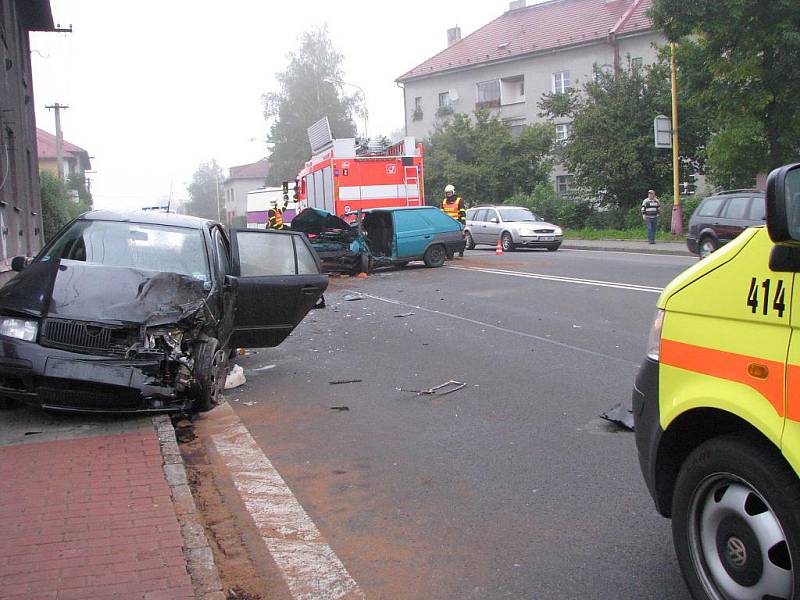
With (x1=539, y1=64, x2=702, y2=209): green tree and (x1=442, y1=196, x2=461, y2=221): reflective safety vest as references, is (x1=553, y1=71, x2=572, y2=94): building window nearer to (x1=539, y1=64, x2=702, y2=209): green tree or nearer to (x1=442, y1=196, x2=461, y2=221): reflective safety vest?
(x1=539, y1=64, x2=702, y2=209): green tree

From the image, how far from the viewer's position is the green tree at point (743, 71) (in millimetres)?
20297

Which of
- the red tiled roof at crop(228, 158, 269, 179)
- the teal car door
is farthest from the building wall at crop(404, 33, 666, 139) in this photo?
the red tiled roof at crop(228, 158, 269, 179)

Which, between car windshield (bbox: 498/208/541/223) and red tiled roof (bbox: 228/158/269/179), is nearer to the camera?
car windshield (bbox: 498/208/541/223)

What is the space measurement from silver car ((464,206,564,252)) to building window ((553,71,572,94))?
2311 cm

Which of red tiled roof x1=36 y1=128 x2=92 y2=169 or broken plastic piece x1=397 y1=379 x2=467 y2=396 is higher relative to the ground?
red tiled roof x1=36 y1=128 x2=92 y2=169

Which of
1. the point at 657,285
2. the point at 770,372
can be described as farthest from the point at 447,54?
the point at 770,372

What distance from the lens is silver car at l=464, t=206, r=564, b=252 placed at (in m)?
26.8

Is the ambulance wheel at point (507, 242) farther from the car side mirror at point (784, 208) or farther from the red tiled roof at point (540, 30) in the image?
the car side mirror at point (784, 208)

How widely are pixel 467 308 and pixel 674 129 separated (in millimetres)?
17364

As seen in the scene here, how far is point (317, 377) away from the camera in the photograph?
8812 mm

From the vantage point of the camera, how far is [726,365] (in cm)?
304

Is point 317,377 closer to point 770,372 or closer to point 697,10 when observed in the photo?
point 770,372

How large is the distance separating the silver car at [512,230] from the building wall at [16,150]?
1422cm

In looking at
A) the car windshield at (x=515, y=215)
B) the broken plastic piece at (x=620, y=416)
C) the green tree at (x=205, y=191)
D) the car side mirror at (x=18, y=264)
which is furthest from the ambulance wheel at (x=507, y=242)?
the green tree at (x=205, y=191)
